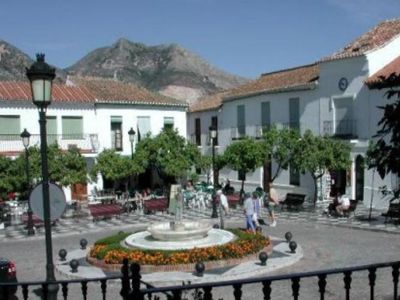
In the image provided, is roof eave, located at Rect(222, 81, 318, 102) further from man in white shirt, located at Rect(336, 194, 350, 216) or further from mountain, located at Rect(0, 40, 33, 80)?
mountain, located at Rect(0, 40, 33, 80)

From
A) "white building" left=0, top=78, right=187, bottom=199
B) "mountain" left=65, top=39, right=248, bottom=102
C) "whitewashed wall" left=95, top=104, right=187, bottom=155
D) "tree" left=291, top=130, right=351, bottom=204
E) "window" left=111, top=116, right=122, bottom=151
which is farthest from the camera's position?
"mountain" left=65, top=39, right=248, bottom=102

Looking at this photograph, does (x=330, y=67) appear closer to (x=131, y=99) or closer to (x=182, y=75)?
(x=131, y=99)

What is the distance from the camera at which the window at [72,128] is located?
29266 millimetres

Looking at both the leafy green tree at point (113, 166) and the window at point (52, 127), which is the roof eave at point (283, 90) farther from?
the window at point (52, 127)

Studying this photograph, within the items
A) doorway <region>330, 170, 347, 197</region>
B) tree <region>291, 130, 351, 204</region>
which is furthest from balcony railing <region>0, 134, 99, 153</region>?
doorway <region>330, 170, 347, 197</region>

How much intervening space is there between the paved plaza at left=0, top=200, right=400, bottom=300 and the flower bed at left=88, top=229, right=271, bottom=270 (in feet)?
1.51

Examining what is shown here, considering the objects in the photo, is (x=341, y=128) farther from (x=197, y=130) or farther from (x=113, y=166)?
(x=197, y=130)

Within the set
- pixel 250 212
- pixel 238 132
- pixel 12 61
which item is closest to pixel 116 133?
pixel 238 132

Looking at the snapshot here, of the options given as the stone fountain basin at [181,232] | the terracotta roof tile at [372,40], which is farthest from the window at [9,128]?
the terracotta roof tile at [372,40]

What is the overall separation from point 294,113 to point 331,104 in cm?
276

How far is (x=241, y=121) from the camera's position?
1268 inches

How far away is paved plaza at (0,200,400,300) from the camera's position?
11.1 meters

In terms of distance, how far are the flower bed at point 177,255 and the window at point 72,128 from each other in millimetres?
16069

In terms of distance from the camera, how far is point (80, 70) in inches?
3408
